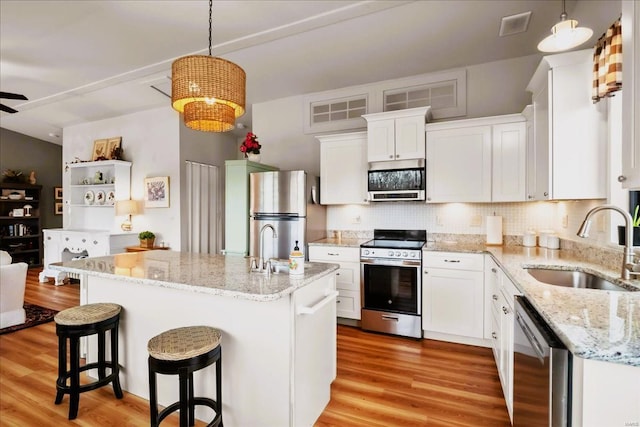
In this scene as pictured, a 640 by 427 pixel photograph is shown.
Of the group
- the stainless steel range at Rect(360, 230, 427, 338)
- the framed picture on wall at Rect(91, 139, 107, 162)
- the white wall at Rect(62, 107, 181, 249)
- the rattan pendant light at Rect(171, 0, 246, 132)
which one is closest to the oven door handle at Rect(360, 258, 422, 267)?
the stainless steel range at Rect(360, 230, 427, 338)

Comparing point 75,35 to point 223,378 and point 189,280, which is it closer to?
point 189,280

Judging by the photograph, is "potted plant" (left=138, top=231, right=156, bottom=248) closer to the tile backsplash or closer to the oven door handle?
the tile backsplash

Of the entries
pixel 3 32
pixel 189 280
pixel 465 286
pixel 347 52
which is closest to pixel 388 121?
pixel 347 52

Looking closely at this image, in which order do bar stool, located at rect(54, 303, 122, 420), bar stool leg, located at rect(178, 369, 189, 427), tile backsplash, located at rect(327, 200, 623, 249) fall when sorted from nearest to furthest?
bar stool leg, located at rect(178, 369, 189, 427)
bar stool, located at rect(54, 303, 122, 420)
tile backsplash, located at rect(327, 200, 623, 249)

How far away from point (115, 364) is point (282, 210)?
7.01 ft

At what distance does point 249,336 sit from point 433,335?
2201 mm

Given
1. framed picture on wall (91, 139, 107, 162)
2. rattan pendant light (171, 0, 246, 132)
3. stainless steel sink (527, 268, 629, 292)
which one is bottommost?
stainless steel sink (527, 268, 629, 292)

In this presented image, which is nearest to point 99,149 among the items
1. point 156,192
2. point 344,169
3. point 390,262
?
point 156,192

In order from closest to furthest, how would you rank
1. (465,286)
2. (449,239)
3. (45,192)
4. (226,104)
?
1. (226,104)
2. (465,286)
3. (449,239)
4. (45,192)

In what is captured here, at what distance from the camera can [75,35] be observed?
3.34 metres

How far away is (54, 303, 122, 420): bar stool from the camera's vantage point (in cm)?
195

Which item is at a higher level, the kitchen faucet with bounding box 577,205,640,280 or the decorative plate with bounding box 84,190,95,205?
the decorative plate with bounding box 84,190,95,205

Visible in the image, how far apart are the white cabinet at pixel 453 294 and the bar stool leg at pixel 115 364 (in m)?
2.64

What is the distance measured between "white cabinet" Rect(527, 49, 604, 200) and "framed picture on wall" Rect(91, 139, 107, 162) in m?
6.89
